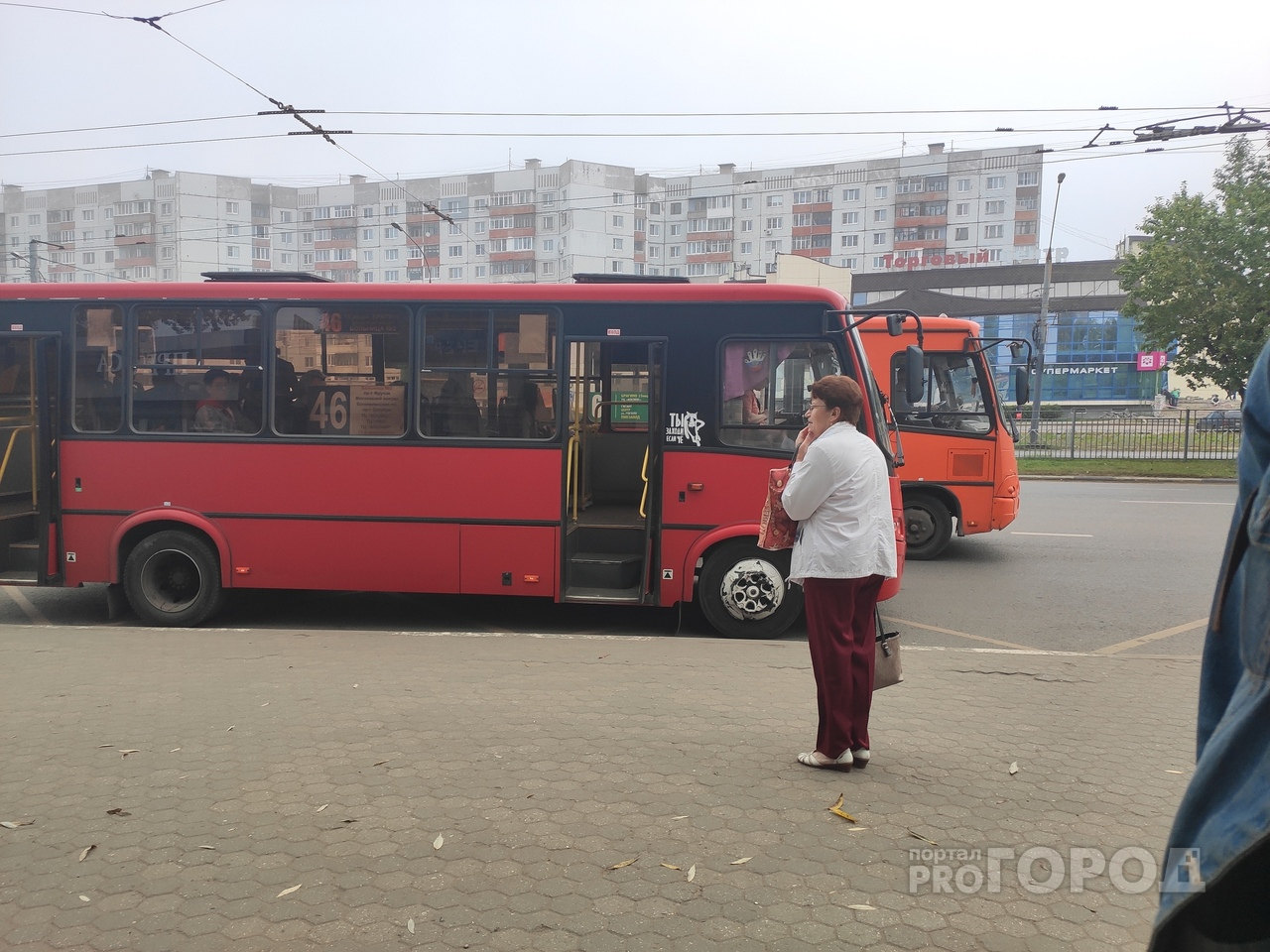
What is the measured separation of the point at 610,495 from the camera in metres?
9.21

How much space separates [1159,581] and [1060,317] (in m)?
56.3

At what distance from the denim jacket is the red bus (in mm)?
6467

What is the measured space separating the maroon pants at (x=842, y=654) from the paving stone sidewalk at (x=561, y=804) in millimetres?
200

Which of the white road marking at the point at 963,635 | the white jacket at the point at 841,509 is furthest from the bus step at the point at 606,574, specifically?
the white jacket at the point at 841,509

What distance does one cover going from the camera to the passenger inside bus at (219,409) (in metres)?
8.45

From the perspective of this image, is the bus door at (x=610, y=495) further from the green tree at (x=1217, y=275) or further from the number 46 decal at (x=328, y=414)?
the green tree at (x=1217, y=275)

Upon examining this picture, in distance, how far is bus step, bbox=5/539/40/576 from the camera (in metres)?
8.57

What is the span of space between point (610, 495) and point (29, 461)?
487cm

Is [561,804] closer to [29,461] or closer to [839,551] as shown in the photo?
[839,551]

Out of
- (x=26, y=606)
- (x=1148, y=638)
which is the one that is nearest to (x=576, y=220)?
(x=26, y=606)

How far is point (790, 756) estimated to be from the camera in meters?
4.80

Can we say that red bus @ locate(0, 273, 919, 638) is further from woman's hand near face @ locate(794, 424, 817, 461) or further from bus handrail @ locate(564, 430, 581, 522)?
woman's hand near face @ locate(794, 424, 817, 461)

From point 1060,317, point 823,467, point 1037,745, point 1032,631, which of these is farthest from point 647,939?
point 1060,317

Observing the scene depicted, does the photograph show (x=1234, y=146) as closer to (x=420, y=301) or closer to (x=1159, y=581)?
(x=1159, y=581)
